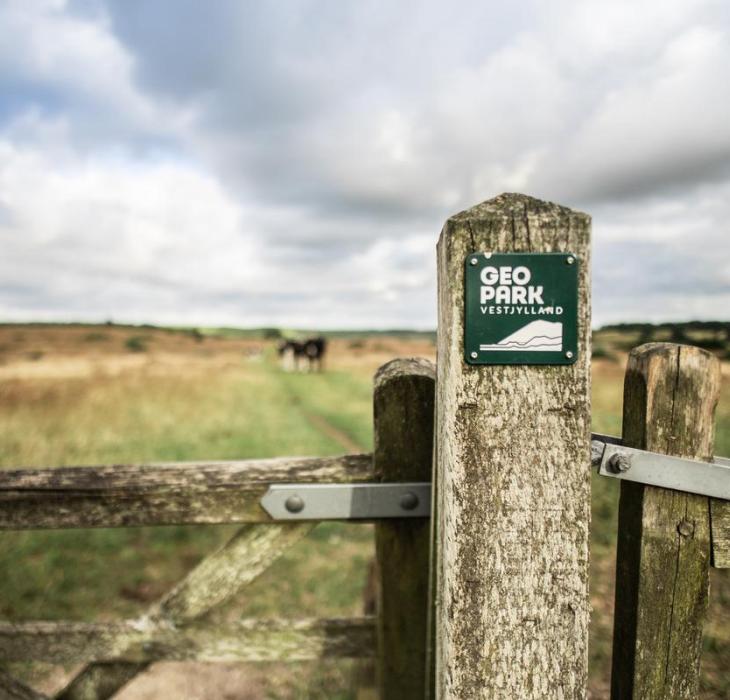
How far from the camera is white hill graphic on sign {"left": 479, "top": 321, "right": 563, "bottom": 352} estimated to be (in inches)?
47.4

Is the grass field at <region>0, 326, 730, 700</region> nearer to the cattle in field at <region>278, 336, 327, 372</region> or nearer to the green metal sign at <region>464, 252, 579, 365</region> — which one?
the green metal sign at <region>464, 252, 579, 365</region>

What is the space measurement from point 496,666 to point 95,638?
151 cm

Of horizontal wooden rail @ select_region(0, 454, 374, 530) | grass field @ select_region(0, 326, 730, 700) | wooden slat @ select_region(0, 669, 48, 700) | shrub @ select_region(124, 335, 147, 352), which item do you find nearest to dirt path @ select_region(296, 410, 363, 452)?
grass field @ select_region(0, 326, 730, 700)

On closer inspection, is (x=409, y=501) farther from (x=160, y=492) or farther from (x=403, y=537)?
(x=160, y=492)

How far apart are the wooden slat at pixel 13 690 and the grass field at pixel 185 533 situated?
1600 mm

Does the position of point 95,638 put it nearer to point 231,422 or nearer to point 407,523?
point 407,523

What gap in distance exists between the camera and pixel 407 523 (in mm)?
1740

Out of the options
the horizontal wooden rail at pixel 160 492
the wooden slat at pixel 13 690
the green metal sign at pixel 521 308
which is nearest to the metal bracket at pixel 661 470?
the green metal sign at pixel 521 308

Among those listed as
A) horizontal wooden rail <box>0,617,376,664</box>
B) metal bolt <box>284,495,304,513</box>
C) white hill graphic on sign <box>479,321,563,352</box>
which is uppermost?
white hill graphic on sign <box>479,321,563,352</box>

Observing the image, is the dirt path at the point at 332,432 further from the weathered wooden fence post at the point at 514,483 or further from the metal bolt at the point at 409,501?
the weathered wooden fence post at the point at 514,483

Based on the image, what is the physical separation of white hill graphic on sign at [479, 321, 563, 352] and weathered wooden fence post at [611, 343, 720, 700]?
0.36 m

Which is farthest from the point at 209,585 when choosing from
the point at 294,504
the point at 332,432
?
the point at 332,432

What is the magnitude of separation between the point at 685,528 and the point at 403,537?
0.82 metres

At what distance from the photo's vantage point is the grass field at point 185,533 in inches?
138
